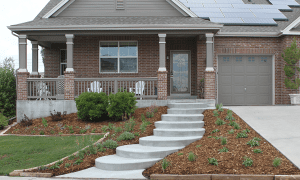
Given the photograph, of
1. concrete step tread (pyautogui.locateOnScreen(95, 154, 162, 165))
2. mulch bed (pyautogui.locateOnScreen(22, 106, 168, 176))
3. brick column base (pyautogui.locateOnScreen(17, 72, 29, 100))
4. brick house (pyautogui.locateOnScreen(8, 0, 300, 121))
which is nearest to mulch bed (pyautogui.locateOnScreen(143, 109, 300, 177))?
concrete step tread (pyautogui.locateOnScreen(95, 154, 162, 165))

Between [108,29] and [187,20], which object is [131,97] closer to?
[108,29]

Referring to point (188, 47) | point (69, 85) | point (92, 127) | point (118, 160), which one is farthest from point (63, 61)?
point (118, 160)

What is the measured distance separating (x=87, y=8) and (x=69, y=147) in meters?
7.77

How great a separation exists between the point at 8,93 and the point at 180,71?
7.79 metres

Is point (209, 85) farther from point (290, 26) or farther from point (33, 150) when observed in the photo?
point (33, 150)

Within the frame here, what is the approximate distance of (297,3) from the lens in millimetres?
15805

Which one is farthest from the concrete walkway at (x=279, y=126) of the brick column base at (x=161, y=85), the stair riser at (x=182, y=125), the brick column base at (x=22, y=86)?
the brick column base at (x=22, y=86)

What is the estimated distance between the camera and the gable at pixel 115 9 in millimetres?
13062

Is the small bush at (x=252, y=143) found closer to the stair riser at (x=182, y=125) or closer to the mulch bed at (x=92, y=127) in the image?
the stair riser at (x=182, y=125)

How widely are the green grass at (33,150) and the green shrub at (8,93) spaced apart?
3007 millimetres

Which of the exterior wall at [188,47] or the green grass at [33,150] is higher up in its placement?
the exterior wall at [188,47]

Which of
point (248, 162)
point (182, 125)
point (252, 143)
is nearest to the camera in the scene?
point (248, 162)

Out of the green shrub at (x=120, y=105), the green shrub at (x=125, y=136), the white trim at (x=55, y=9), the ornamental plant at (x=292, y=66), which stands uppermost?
the white trim at (x=55, y=9)

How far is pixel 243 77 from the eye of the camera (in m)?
13.2
